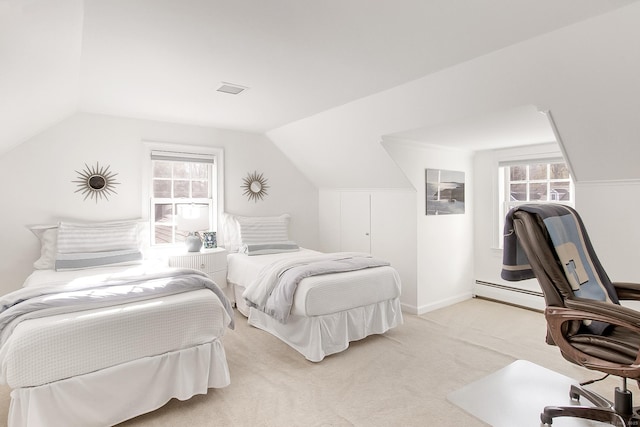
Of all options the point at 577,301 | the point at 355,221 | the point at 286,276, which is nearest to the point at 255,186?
the point at 355,221

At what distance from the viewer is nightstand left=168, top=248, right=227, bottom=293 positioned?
3865mm

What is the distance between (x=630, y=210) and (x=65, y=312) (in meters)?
3.90

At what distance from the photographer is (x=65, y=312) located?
82.4 inches

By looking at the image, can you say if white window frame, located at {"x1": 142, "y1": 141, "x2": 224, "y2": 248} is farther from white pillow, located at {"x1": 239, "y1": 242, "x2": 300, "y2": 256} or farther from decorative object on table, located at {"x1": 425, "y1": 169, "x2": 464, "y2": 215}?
decorative object on table, located at {"x1": 425, "y1": 169, "x2": 464, "y2": 215}

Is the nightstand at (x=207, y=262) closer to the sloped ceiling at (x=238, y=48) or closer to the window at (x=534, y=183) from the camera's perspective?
the sloped ceiling at (x=238, y=48)

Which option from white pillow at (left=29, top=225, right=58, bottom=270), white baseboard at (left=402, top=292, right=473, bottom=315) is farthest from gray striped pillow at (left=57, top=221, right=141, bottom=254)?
white baseboard at (left=402, top=292, right=473, bottom=315)

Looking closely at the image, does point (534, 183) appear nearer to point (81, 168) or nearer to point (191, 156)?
point (191, 156)

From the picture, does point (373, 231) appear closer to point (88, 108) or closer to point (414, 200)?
point (414, 200)

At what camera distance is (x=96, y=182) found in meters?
3.86

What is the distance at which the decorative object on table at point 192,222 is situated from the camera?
4090mm

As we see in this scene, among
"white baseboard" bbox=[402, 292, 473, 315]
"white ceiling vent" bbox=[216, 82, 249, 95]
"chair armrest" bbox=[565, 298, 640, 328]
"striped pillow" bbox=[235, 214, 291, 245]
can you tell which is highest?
"white ceiling vent" bbox=[216, 82, 249, 95]

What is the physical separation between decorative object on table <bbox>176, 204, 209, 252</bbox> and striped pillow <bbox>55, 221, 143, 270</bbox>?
1.63 feet

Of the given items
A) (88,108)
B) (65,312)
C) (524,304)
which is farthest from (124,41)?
(524,304)

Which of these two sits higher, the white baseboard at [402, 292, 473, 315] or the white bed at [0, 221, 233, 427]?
the white bed at [0, 221, 233, 427]
